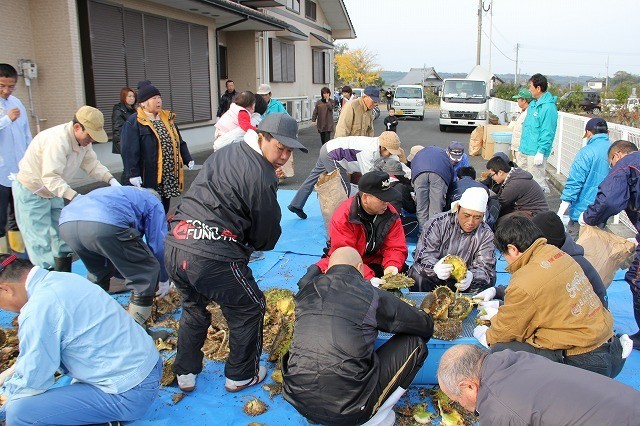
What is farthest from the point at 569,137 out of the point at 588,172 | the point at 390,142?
the point at 390,142

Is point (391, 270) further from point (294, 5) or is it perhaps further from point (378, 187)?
point (294, 5)

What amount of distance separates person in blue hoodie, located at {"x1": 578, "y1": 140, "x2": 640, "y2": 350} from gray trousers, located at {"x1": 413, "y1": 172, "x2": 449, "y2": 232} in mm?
1697

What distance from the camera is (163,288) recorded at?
453 cm

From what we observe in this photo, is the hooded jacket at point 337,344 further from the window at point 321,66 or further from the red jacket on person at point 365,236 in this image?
the window at point 321,66

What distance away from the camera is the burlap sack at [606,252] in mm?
4543

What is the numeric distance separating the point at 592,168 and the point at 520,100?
3.89m

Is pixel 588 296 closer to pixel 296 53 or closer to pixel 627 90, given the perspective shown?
pixel 627 90

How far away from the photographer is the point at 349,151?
659 cm

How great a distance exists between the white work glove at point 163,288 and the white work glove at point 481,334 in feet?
8.65

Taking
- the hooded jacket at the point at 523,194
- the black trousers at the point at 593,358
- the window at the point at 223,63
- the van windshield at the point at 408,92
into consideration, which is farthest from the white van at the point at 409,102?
the black trousers at the point at 593,358

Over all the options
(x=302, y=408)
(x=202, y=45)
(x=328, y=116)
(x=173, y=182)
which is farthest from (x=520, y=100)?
(x=202, y=45)

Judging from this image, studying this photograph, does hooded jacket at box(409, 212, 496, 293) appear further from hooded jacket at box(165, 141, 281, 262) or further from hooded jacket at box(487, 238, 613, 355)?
hooded jacket at box(165, 141, 281, 262)

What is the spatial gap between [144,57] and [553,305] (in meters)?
11.3

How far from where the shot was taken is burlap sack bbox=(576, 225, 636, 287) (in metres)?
4.54
